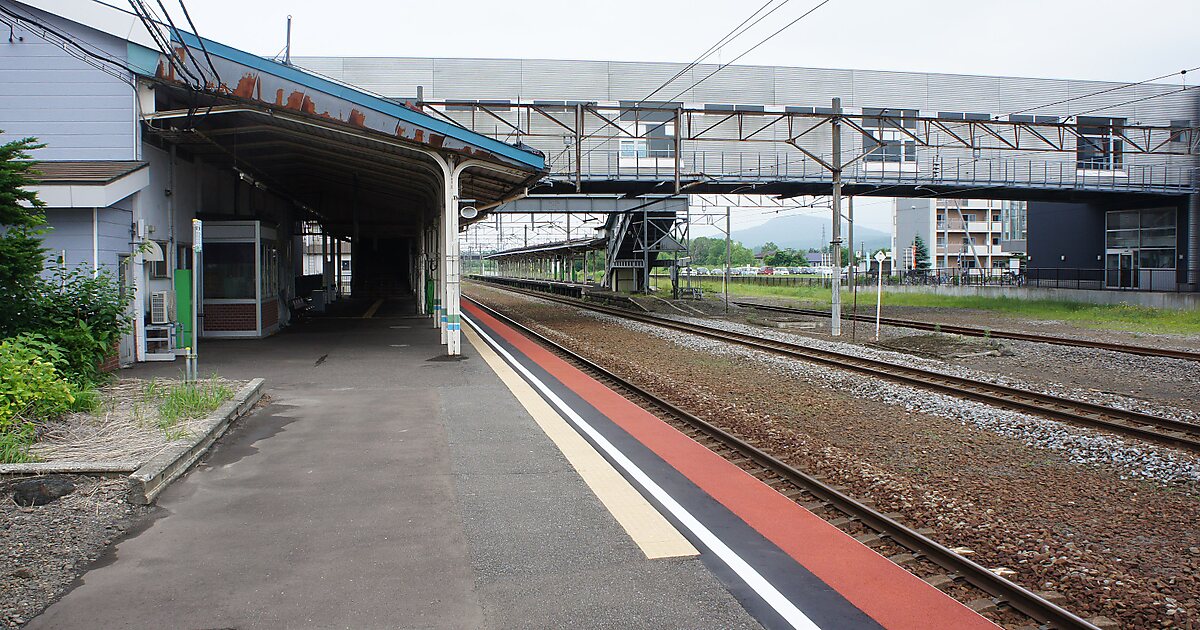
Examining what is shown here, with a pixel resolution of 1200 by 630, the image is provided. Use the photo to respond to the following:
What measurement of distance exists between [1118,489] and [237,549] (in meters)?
7.09

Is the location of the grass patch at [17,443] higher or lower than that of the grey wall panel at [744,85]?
lower

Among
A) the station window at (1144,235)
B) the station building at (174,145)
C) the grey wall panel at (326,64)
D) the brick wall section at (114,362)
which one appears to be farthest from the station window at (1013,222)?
the brick wall section at (114,362)

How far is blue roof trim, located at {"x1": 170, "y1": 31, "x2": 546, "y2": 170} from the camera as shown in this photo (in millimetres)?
13548

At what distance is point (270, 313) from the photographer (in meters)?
20.9

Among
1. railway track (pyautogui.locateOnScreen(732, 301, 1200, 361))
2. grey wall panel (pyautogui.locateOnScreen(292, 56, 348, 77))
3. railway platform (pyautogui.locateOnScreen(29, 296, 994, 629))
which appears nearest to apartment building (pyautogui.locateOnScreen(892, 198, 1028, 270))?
railway track (pyautogui.locateOnScreen(732, 301, 1200, 361))

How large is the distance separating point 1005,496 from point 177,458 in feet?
22.8

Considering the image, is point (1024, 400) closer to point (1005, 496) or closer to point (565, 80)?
point (1005, 496)

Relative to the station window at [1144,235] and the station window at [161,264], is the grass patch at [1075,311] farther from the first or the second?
the station window at [161,264]

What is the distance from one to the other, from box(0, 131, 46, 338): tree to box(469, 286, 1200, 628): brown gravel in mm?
8000

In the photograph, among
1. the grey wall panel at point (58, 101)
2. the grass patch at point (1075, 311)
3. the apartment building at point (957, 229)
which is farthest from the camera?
the apartment building at point (957, 229)

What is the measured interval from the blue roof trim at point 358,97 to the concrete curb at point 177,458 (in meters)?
6.36

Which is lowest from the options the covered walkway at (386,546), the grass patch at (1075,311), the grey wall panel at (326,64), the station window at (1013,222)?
the covered walkway at (386,546)

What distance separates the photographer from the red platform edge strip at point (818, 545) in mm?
4363

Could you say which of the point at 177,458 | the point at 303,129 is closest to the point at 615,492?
the point at 177,458
